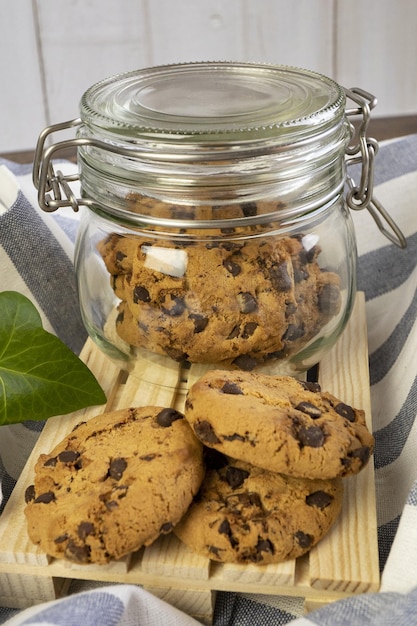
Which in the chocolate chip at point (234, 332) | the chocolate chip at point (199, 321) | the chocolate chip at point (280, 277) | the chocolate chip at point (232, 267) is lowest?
the chocolate chip at point (234, 332)

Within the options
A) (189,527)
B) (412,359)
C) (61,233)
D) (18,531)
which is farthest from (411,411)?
(61,233)

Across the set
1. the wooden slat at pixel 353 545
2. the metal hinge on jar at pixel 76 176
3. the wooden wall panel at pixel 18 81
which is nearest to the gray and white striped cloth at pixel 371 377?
the wooden slat at pixel 353 545

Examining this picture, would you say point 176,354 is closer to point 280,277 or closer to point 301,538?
point 280,277

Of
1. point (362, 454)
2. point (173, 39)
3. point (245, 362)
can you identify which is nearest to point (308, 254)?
point (245, 362)

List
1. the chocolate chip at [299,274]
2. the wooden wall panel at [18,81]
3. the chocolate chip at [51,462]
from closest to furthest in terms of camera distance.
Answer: the chocolate chip at [51,462], the chocolate chip at [299,274], the wooden wall panel at [18,81]

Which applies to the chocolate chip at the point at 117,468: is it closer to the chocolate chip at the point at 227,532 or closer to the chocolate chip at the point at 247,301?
the chocolate chip at the point at 227,532

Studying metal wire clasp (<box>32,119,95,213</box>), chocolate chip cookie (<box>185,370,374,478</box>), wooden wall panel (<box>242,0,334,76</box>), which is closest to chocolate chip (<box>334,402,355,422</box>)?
chocolate chip cookie (<box>185,370,374,478</box>)
